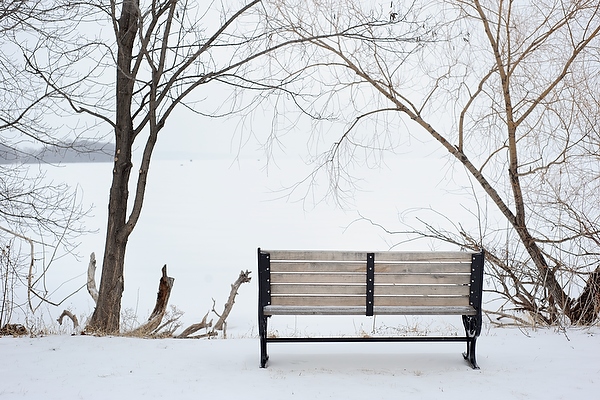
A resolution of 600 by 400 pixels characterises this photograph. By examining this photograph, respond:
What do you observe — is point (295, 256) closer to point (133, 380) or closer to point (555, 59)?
point (133, 380)

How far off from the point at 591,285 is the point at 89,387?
5.41m

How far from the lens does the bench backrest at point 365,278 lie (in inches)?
159

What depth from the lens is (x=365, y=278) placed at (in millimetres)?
4070

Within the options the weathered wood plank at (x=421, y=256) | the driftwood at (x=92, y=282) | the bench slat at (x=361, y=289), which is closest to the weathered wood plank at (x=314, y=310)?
the bench slat at (x=361, y=289)

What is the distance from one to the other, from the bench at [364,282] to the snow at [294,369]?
1.20 ft

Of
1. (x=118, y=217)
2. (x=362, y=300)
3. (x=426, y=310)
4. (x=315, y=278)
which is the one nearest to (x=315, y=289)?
(x=315, y=278)

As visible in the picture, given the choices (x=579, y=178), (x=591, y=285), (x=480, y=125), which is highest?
(x=480, y=125)

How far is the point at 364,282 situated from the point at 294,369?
79 cm

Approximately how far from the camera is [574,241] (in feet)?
22.1

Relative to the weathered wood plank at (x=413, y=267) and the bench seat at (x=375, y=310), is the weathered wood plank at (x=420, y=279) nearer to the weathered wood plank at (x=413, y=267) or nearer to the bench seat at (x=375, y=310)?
the weathered wood plank at (x=413, y=267)

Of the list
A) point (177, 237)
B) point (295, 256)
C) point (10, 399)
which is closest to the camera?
point (10, 399)

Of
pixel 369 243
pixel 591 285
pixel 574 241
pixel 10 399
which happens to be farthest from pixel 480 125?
pixel 369 243

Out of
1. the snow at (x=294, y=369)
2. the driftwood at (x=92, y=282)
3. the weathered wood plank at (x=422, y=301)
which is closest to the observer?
the snow at (x=294, y=369)

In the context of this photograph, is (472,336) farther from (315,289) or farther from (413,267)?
(315,289)
